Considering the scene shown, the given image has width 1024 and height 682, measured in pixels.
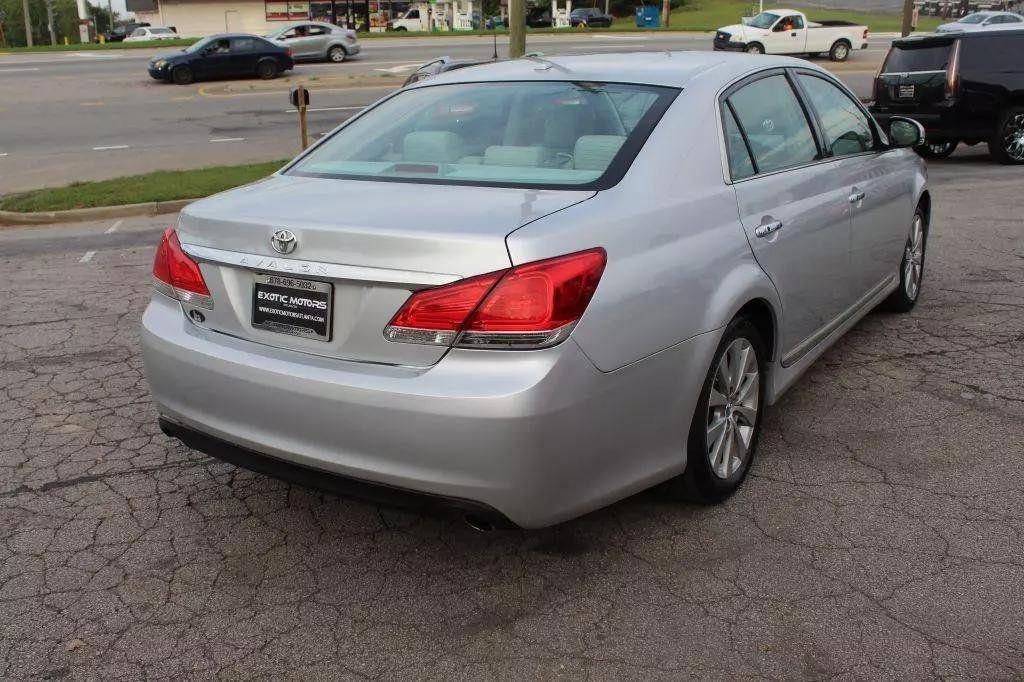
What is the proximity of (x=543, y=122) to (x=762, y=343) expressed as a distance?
1220 millimetres

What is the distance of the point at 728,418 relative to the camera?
367cm

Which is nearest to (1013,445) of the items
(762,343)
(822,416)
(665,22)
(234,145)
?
(822,416)

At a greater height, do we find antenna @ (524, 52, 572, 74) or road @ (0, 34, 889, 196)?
antenna @ (524, 52, 572, 74)

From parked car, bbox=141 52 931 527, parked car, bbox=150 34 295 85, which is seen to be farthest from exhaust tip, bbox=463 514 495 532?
parked car, bbox=150 34 295 85

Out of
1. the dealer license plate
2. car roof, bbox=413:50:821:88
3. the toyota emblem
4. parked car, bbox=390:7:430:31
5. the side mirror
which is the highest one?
parked car, bbox=390:7:430:31

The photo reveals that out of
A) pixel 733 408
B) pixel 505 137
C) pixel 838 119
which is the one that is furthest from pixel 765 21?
pixel 733 408

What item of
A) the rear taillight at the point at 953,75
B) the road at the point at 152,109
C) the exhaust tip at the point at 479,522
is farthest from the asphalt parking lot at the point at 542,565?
the road at the point at 152,109

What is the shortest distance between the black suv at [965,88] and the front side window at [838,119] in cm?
885

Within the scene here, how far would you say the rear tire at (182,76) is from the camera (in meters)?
26.6

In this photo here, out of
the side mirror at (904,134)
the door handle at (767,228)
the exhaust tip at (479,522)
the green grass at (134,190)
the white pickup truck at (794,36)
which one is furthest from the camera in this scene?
the white pickup truck at (794,36)

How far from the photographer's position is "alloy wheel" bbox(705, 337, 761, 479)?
140 inches

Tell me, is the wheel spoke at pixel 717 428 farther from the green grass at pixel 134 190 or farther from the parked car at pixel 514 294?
the green grass at pixel 134 190

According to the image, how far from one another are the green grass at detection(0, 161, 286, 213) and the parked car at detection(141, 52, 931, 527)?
735 cm

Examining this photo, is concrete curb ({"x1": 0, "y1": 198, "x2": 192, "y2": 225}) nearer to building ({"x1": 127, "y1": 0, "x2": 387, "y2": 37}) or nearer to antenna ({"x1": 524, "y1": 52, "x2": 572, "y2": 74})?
antenna ({"x1": 524, "y1": 52, "x2": 572, "y2": 74})
